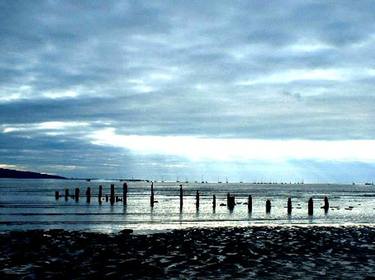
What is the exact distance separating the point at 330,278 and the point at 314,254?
603cm

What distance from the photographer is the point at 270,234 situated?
31.2m

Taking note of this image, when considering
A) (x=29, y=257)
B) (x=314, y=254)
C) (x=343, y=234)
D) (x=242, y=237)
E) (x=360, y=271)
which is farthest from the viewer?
(x=343, y=234)

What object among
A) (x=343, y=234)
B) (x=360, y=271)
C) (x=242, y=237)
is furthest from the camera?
(x=343, y=234)

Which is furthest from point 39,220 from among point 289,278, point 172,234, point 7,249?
point 289,278

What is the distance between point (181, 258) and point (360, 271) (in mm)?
7494

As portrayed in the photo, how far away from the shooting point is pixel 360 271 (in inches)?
727

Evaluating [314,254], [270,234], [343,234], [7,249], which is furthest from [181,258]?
[343,234]

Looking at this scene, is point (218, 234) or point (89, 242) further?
point (218, 234)

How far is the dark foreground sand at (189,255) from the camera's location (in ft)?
59.3

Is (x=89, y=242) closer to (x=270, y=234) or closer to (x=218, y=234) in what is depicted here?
(x=218, y=234)

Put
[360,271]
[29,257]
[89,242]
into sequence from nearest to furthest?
[360,271] → [29,257] → [89,242]

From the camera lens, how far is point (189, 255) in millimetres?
22422

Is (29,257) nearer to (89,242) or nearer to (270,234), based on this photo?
(89,242)

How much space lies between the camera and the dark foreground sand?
18.1 m
